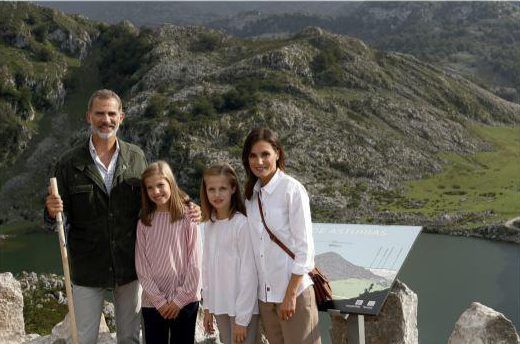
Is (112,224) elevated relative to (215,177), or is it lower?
lower

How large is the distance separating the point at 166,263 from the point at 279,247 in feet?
6.00

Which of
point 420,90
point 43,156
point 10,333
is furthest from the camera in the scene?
point 420,90

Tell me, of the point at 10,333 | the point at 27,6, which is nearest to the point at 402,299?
the point at 10,333

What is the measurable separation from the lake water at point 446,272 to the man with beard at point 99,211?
30.2m

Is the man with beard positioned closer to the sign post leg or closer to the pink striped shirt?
the pink striped shirt

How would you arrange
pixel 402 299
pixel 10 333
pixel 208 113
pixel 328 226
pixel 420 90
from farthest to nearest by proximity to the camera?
pixel 420 90, pixel 208 113, pixel 10 333, pixel 328 226, pixel 402 299

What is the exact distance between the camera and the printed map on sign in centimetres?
877

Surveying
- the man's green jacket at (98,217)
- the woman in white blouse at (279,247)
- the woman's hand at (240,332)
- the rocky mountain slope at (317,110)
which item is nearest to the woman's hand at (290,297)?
the woman in white blouse at (279,247)

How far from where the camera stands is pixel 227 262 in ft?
27.2

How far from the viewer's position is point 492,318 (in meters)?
9.75

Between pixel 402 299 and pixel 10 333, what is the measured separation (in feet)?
27.9

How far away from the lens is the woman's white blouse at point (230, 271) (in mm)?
8102

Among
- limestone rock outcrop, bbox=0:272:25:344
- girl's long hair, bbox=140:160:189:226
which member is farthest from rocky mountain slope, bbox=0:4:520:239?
girl's long hair, bbox=140:160:189:226

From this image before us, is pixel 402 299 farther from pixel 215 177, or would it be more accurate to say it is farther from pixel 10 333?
pixel 10 333
